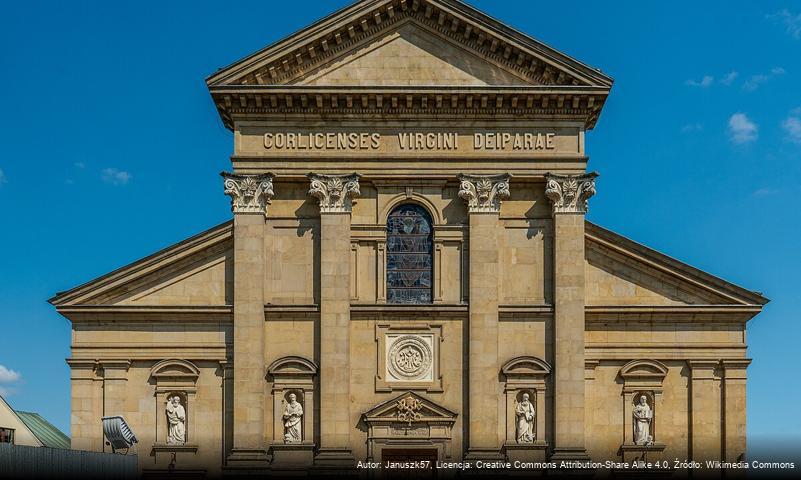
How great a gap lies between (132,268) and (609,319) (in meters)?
14.0

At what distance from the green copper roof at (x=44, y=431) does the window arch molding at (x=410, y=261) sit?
2482 centimetres

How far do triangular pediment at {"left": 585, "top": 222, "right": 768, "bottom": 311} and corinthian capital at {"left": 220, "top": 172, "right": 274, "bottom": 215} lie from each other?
31.4 ft

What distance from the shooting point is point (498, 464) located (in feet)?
107

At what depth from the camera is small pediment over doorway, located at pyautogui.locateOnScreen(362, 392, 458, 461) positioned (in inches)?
1307

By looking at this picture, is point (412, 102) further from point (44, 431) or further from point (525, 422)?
point (44, 431)

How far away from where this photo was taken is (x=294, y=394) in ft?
109

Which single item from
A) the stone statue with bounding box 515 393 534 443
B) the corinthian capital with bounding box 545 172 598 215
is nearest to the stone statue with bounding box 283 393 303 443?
the stone statue with bounding box 515 393 534 443

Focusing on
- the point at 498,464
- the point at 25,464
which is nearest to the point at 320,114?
the point at 498,464

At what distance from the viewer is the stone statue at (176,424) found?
33281 millimetres

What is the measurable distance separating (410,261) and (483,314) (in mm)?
2675

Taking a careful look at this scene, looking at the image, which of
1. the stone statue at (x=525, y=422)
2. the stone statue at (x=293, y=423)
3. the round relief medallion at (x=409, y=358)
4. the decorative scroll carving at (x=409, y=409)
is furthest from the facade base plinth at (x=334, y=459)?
the stone statue at (x=525, y=422)

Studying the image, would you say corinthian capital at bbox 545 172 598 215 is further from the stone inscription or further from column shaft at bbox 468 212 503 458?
column shaft at bbox 468 212 503 458

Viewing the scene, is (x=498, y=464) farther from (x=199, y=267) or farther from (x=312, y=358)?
(x=199, y=267)

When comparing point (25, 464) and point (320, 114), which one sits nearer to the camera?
point (25, 464)
